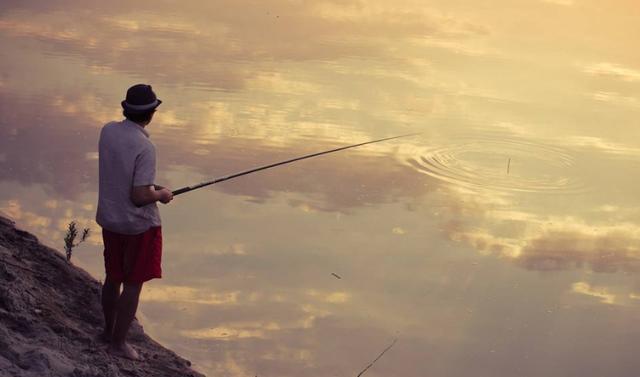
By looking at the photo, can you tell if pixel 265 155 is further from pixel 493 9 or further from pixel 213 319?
pixel 493 9

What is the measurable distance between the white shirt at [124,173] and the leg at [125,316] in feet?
0.91

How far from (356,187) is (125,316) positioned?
146 inches

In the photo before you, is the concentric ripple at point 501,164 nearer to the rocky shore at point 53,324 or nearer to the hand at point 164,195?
the rocky shore at point 53,324

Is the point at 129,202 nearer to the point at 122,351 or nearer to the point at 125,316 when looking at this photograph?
the point at 125,316

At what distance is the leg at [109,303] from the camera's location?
506cm

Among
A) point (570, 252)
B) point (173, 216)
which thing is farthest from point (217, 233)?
point (570, 252)

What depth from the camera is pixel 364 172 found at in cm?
893

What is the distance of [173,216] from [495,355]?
2.52m

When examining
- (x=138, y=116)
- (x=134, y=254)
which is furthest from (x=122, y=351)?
(x=138, y=116)

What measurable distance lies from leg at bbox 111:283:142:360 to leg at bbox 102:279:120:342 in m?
0.06

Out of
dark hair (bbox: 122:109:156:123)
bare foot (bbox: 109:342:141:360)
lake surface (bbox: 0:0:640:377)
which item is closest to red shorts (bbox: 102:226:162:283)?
bare foot (bbox: 109:342:141:360)

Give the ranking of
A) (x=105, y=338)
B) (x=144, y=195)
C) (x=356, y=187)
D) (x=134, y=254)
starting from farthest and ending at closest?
→ 1. (x=356, y=187)
2. (x=105, y=338)
3. (x=134, y=254)
4. (x=144, y=195)

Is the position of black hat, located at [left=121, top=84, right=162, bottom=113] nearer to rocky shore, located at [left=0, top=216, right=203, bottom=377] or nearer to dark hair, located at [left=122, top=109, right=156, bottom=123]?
dark hair, located at [left=122, top=109, right=156, bottom=123]

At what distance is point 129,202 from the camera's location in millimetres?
4836
